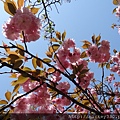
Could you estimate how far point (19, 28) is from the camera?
180cm

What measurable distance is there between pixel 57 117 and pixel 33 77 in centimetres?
49

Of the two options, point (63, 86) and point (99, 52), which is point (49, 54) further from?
point (99, 52)

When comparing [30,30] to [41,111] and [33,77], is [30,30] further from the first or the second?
[41,111]

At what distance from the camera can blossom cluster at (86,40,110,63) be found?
2515 millimetres

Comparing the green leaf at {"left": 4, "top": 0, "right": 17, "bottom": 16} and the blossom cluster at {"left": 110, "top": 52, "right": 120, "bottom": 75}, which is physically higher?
the blossom cluster at {"left": 110, "top": 52, "right": 120, "bottom": 75}

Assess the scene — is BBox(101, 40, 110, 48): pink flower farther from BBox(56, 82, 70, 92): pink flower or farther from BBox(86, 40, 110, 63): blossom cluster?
BBox(56, 82, 70, 92): pink flower

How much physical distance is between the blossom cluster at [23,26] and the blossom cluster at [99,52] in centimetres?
81

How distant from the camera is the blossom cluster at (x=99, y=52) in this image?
2.51 metres

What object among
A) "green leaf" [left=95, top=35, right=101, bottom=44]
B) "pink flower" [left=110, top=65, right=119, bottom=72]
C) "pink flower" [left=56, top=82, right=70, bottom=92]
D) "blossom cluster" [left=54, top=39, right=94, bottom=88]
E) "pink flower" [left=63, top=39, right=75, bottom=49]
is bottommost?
"pink flower" [left=56, top=82, right=70, bottom=92]

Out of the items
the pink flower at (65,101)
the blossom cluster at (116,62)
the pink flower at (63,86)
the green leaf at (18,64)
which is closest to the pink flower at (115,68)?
the blossom cluster at (116,62)

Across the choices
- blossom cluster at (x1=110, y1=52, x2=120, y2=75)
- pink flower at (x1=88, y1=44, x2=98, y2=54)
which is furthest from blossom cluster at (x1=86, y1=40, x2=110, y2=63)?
blossom cluster at (x1=110, y1=52, x2=120, y2=75)

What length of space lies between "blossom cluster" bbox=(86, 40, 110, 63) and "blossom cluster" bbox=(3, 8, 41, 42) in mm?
813

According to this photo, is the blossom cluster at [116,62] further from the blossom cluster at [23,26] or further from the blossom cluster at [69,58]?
the blossom cluster at [23,26]

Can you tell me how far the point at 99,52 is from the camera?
2586mm
